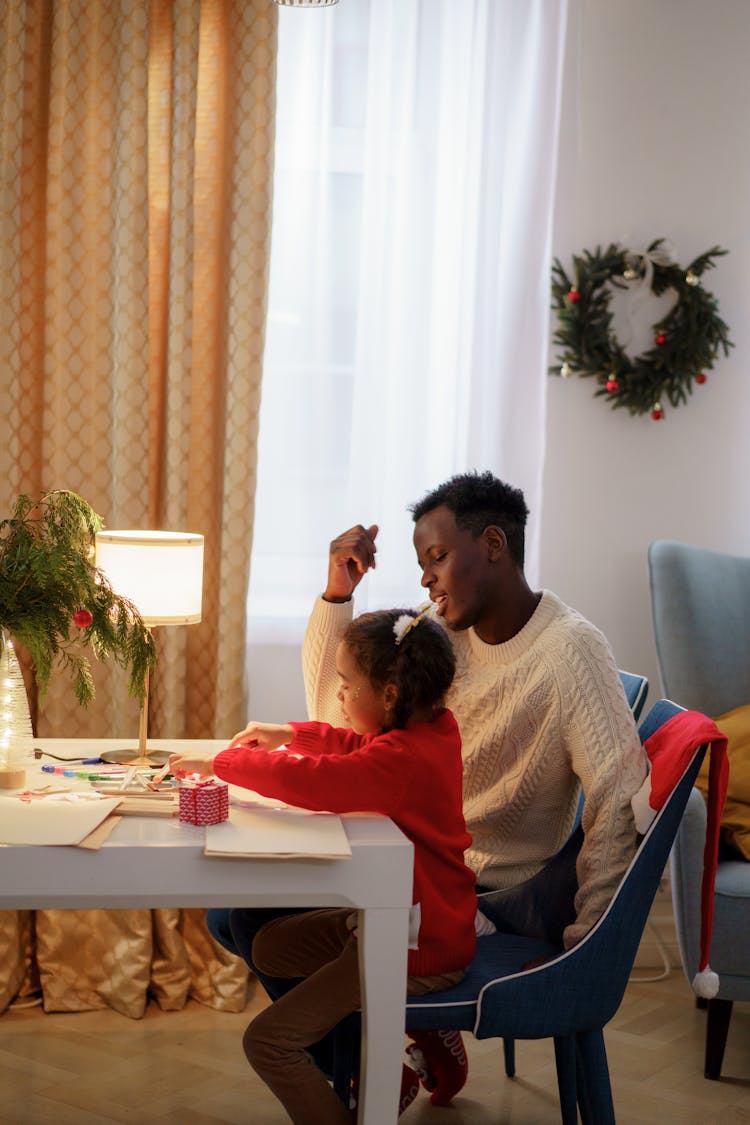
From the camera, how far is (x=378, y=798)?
5.73ft

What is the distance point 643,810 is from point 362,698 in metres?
0.44

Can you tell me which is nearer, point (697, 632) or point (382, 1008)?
point (382, 1008)

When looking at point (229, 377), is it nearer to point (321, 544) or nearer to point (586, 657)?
point (321, 544)

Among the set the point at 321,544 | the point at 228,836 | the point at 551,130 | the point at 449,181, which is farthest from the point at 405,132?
the point at 228,836

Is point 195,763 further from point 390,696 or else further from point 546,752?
point 546,752

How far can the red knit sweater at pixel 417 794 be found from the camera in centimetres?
173

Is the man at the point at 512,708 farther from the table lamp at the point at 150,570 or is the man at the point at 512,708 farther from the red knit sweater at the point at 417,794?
the table lamp at the point at 150,570

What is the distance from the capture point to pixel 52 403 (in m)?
2.95

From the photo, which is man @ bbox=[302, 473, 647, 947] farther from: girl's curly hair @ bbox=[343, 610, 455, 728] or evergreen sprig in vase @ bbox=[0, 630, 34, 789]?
evergreen sprig in vase @ bbox=[0, 630, 34, 789]

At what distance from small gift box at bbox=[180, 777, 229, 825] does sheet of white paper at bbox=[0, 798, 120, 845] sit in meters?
0.11

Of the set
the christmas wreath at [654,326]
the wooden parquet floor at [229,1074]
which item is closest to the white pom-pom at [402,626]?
the wooden parquet floor at [229,1074]

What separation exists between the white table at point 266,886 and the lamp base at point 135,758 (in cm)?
41

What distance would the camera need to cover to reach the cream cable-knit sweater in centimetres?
185

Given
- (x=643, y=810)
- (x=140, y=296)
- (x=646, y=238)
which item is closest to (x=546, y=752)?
(x=643, y=810)
